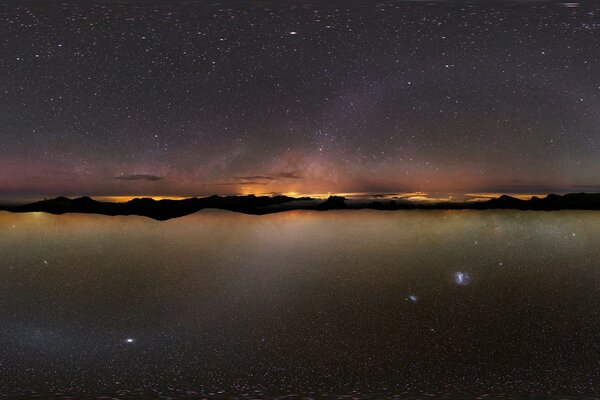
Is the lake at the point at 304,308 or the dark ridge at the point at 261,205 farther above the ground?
the dark ridge at the point at 261,205

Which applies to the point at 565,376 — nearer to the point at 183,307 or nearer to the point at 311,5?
the point at 311,5

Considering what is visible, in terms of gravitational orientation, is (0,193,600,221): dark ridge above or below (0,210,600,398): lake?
above

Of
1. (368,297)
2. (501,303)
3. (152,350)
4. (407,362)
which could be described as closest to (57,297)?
(152,350)

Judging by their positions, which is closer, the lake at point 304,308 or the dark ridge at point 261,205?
the dark ridge at point 261,205

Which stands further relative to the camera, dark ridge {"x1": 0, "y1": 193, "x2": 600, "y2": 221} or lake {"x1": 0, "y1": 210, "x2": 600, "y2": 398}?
→ lake {"x1": 0, "y1": 210, "x2": 600, "y2": 398}
